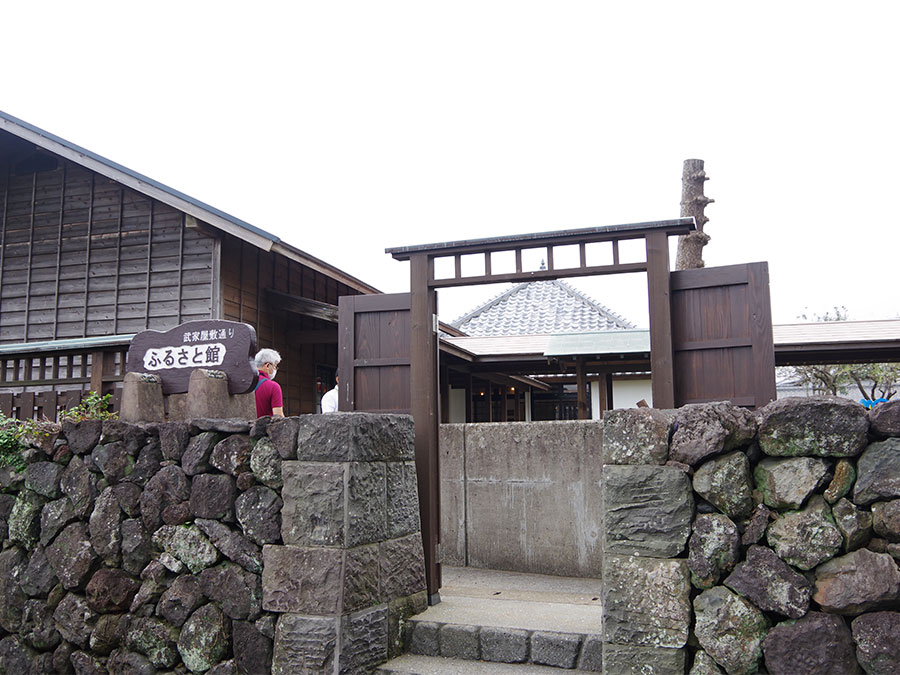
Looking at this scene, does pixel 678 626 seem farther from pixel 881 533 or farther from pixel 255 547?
pixel 255 547

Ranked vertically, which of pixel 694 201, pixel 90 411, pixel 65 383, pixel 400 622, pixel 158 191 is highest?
pixel 694 201

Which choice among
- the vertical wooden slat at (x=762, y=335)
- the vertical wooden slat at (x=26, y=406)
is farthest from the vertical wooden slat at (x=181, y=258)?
the vertical wooden slat at (x=762, y=335)

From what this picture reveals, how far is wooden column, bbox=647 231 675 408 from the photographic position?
5.43 meters

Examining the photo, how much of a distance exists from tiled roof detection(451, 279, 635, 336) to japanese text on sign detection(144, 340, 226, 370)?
46.3 ft

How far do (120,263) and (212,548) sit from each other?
7.97m

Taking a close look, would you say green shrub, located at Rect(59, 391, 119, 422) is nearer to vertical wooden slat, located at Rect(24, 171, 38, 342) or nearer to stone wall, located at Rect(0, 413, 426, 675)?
stone wall, located at Rect(0, 413, 426, 675)

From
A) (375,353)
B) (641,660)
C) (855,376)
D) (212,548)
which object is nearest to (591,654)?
(641,660)

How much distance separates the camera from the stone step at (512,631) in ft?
16.3

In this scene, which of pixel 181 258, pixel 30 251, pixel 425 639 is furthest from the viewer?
pixel 30 251

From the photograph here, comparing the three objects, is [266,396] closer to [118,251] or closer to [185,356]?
[185,356]

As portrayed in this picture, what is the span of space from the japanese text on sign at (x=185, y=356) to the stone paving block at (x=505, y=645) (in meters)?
3.08

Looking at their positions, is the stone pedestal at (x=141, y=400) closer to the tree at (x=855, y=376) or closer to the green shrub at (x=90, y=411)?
the green shrub at (x=90, y=411)

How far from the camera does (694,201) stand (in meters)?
12.3

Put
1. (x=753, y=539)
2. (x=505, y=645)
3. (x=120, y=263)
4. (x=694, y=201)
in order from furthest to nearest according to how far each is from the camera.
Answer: (x=694, y=201) → (x=120, y=263) → (x=505, y=645) → (x=753, y=539)
